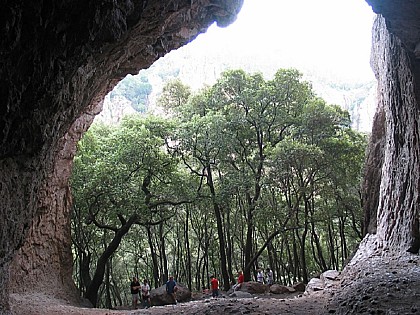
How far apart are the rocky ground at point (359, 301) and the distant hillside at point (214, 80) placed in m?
59.0

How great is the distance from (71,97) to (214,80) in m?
73.5

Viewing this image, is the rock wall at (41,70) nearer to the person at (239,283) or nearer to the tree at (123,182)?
the tree at (123,182)

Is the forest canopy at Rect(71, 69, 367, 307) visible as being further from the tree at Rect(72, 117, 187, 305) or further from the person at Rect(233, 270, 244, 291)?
the person at Rect(233, 270, 244, 291)

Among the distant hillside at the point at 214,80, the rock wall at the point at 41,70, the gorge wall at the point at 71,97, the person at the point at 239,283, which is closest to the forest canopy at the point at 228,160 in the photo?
the person at the point at 239,283

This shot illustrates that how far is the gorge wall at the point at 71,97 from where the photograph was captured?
5383mm

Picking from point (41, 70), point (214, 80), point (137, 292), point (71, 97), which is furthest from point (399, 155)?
point (214, 80)

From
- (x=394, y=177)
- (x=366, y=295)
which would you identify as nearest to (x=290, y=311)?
(x=366, y=295)

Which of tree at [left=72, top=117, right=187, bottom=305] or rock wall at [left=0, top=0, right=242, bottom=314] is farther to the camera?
tree at [left=72, top=117, right=187, bottom=305]

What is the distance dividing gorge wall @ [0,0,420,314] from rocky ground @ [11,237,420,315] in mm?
925

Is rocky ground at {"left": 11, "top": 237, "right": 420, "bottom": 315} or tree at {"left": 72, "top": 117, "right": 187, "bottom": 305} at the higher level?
tree at {"left": 72, "top": 117, "right": 187, "bottom": 305}

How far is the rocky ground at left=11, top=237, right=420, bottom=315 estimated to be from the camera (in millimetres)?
6883

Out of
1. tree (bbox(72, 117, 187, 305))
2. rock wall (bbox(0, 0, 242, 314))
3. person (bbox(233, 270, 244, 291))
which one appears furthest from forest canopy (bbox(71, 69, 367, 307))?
rock wall (bbox(0, 0, 242, 314))

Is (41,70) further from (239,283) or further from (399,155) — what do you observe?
(239,283)

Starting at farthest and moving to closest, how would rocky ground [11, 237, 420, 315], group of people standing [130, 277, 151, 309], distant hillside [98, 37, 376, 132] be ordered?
distant hillside [98, 37, 376, 132] < group of people standing [130, 277, 151, 309] < rocky ground [11, 237, 420, 315]
